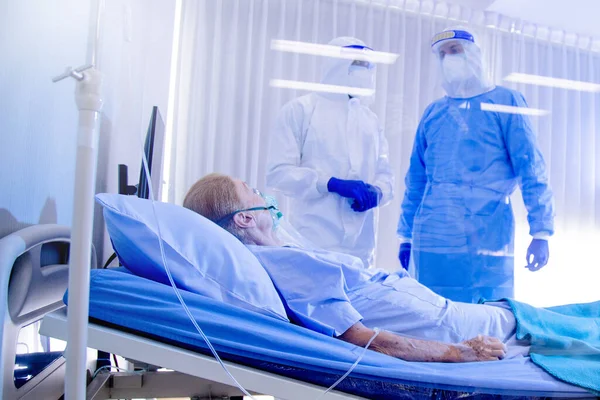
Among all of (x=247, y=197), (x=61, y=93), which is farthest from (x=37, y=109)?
(x=247, y=197)

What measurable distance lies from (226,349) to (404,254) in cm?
129

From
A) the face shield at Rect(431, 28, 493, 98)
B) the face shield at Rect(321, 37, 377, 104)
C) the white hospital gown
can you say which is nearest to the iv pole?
the white hospital gown

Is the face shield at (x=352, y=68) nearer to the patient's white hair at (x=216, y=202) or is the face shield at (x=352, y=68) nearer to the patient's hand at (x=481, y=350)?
the patient's white hair at (x=216, y=202)

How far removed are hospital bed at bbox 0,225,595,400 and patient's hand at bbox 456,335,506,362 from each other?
0.30 feet

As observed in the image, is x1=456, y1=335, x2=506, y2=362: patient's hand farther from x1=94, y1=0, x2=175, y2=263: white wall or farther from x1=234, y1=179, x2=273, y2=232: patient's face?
x1=94, y1=0, x2=175, y2=263: white wall

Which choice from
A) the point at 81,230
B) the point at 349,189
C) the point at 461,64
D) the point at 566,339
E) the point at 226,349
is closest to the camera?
the point at 81,230

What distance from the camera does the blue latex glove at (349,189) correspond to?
67.8 inches

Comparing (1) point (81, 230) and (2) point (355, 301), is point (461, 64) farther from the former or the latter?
(1) point (81, 230)

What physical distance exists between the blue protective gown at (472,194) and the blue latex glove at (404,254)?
0.03 m

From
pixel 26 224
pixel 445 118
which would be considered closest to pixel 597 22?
pixel 445 118

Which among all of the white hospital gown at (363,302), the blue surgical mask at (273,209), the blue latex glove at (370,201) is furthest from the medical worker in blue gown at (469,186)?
the blue surgical mask at (273,209)

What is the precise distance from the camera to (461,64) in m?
1.97

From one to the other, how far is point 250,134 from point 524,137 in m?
1.01

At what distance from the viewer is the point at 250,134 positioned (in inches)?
68.8
